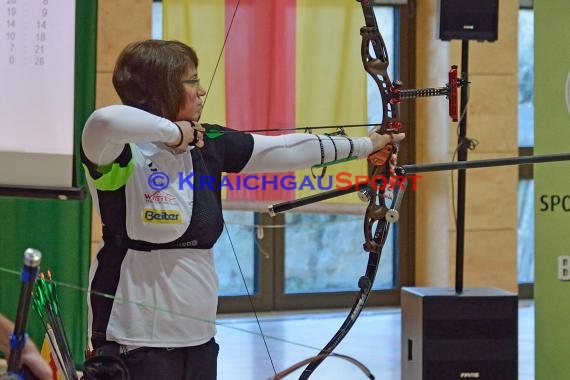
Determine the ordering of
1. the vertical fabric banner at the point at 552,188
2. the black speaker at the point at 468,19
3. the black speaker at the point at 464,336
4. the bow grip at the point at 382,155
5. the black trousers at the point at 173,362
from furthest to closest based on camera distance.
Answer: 1. the vertical fabric banner at the point at 552,188
2. the black speaker at the point at 468,19
3. the black speaker at the point at 464,336
4. the bow grip at the point at 382,155
5. the black trousers at the point at 173,362

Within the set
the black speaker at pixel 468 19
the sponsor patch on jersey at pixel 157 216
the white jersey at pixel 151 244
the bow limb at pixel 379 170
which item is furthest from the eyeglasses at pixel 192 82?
the black speaker at pixel 468 19

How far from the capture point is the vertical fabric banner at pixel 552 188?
3.15m

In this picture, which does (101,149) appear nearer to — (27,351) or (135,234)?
(135,234)

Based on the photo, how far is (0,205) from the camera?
10.1 feet

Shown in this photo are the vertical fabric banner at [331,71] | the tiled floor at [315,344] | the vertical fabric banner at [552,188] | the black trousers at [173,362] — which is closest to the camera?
the black trousers at [173,362]

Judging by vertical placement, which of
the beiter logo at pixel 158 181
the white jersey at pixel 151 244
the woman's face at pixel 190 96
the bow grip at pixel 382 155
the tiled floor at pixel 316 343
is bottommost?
the tiled floor at pixel 316 343

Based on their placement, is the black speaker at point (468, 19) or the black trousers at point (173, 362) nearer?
the black trousers at point (173, 362)

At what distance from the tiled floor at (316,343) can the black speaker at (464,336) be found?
0.24m

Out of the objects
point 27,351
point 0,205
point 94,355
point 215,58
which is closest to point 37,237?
point 0,205

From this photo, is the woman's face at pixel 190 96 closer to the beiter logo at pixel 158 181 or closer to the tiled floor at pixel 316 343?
the beiter logo at pixel 158 181

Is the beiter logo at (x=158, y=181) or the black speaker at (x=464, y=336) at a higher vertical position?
the beiter logo at (x=158, y=181)

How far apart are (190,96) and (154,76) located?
0.08 metres

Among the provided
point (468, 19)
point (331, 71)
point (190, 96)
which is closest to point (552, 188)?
point (468, 19)

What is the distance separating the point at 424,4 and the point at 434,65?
382 millimetres
